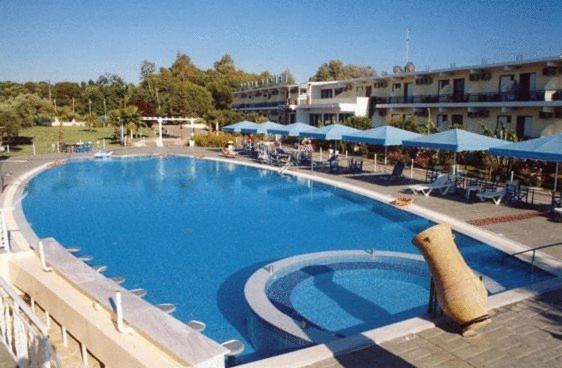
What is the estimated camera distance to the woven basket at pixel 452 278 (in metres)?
5.63

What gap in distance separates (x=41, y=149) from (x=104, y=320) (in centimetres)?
3575

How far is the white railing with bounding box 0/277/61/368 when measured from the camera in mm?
3654

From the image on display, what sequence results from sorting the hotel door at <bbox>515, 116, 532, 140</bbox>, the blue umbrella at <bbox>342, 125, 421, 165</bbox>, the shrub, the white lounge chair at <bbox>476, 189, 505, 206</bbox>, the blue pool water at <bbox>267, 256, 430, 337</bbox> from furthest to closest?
the shrub, the hotel door at <bbox>515, 116, 532, 140</bbox>, the blue umbrella at <bbox>342, 125, 421, 165</bbox>, the white lounge chair at <bbox>476, 189, 505, 206</bbox>, the blue pool water at <bbox>267, 256, 430, 337</bbox>

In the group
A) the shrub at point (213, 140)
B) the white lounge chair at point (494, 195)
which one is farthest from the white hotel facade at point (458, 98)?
the white lounge chair at point (494, 195)

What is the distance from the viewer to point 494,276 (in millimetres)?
9531

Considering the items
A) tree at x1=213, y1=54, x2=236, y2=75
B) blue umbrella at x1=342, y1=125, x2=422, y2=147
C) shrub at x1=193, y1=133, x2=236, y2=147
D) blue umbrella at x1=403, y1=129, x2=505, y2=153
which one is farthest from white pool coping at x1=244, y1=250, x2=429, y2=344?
tree at x1=213, y1=54, x2=236, y2=75

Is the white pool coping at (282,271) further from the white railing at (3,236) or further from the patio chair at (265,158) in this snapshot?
the patio chair at (265,158)

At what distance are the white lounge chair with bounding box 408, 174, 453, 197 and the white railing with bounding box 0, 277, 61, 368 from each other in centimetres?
1432

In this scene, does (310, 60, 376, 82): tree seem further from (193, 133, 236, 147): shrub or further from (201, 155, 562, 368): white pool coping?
(201, 155, 562, 368): white pool coping

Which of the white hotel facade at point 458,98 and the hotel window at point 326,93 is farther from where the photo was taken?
the hotel window at point 326,93

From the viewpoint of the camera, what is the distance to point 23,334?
15.1 ft

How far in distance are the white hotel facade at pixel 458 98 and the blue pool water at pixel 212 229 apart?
13.5 metres

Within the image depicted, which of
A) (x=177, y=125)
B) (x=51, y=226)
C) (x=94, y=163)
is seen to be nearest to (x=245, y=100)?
(x=177, y=125)

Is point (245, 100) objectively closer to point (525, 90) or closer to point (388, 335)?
point (525, 90)
